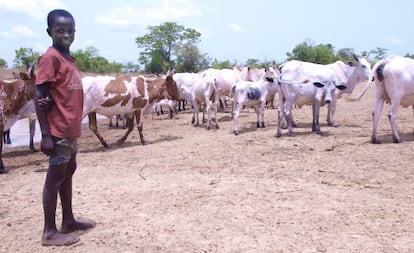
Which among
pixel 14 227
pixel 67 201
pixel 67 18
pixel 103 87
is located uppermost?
pixel 67 18

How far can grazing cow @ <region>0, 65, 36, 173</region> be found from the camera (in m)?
9.89

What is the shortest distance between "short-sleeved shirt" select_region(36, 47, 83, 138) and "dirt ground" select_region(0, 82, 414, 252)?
52.5 inches

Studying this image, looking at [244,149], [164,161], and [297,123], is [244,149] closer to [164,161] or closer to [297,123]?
[164,161]

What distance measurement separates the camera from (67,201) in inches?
205

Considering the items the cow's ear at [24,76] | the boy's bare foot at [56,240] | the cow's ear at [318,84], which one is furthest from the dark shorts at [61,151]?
the cow's ear at [318,84]

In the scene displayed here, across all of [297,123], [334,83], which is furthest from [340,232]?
[297,123]

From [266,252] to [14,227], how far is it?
3245mm

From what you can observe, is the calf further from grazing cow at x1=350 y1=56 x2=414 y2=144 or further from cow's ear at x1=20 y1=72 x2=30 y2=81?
cow's ear at x1=20 y1=72 x2=30 y2=81

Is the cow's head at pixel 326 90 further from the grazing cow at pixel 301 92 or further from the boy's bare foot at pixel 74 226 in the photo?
the boy's bare foot at pixel 74 226

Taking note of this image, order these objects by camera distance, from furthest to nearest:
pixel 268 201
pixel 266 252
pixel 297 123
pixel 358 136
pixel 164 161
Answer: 1. pixel 297 123
2. pixel 358 136
3. pixel 164 161
4. pixel 268 201
5. pixel 266 252

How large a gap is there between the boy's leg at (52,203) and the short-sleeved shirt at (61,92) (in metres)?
0.41

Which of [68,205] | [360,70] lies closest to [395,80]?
[360,70]

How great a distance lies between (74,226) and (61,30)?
2.29 metres

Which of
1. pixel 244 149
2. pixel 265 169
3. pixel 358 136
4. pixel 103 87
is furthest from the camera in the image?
pixel 103 87
